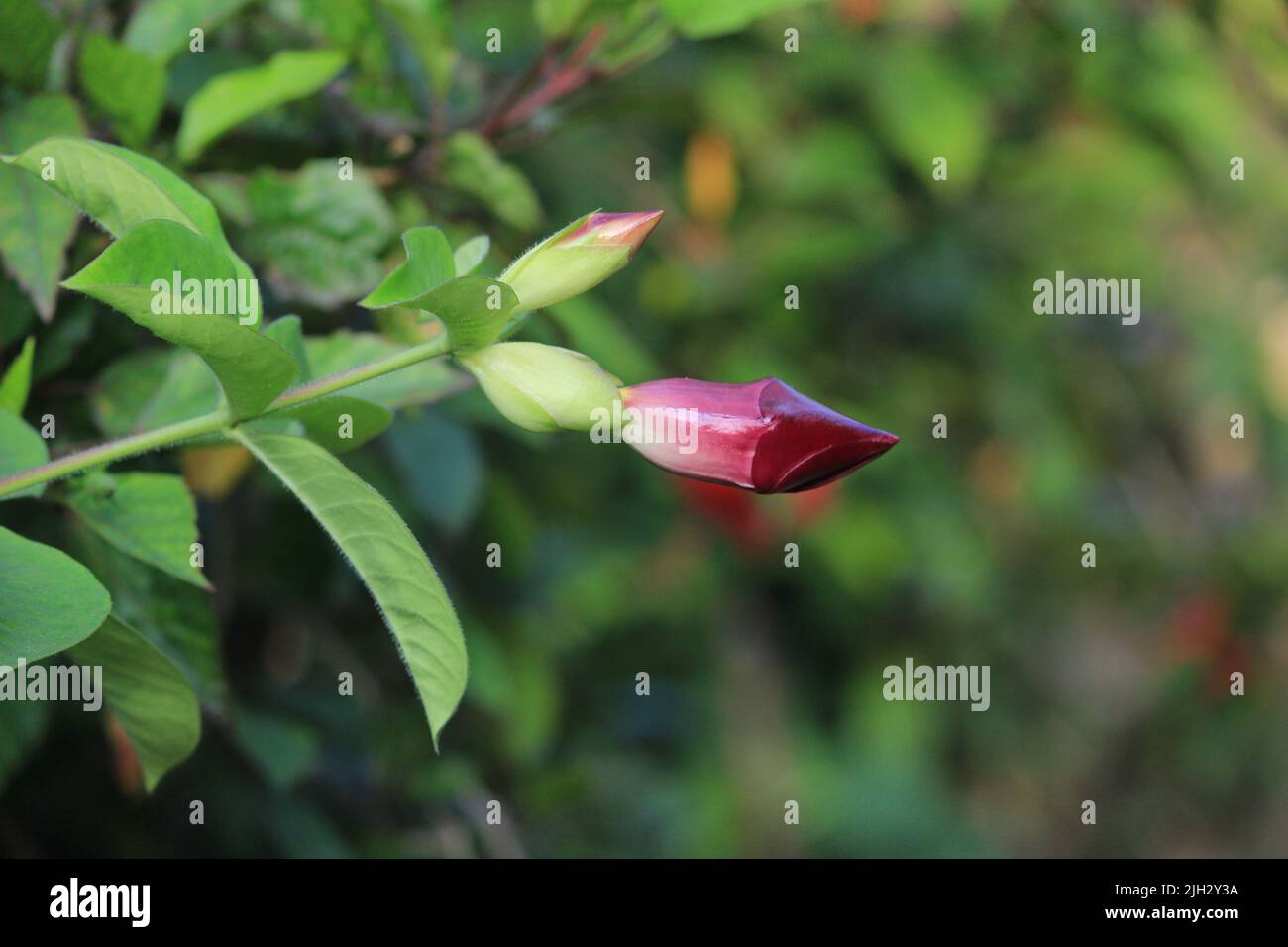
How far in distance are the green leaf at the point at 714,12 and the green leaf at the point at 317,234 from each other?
192 mm

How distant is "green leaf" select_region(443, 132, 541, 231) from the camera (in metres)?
0.72

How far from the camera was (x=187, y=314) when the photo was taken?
408 mm

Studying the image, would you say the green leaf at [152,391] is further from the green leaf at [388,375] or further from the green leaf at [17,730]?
the green leaf at [17,730]

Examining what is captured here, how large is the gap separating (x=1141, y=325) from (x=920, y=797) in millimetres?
992

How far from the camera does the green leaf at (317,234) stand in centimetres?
65

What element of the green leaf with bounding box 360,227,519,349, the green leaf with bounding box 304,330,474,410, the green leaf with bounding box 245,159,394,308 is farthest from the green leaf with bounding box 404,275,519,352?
the green leaf with bounding box 245,159,394,308

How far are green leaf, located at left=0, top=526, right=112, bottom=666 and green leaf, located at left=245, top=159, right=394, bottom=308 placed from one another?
0.23 m

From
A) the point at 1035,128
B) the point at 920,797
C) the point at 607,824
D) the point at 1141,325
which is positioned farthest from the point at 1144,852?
the point at 607,824

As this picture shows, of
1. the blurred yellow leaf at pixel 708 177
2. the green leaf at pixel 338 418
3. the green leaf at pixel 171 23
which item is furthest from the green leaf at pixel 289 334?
the blurred yellow leaf at pixel 708 177

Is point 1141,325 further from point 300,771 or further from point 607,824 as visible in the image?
point 300,771

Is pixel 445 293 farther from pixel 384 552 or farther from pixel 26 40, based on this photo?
pixel 26 40

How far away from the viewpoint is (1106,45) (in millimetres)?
1685

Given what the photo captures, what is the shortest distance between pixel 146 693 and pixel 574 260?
253mm

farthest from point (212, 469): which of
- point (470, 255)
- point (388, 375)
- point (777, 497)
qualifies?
point (777, 497)
